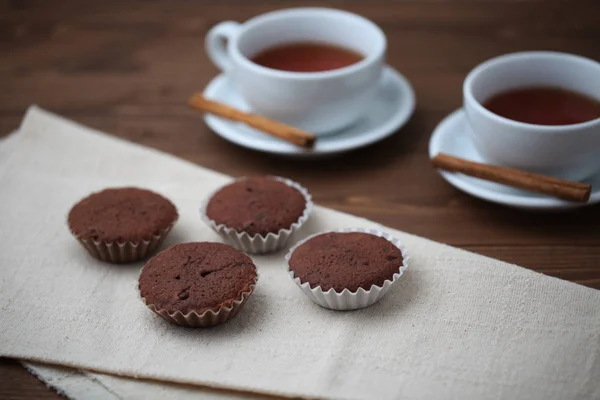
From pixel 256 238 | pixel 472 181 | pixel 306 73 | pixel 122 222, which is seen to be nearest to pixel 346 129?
pixel 306 73

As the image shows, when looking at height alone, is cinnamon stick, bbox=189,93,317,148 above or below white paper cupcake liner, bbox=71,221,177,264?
above

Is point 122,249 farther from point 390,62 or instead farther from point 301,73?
point 390,62

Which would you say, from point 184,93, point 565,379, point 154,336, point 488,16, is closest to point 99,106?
point 184,93

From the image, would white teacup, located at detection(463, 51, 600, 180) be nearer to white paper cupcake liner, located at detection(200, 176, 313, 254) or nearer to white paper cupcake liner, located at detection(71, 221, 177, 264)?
white paper cupcake liner, located at detection(200, 176, 313, 254)

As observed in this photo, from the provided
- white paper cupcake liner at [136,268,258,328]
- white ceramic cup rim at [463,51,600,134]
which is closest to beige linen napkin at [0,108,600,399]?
white paper cupcake liner at [136,268,258,328]

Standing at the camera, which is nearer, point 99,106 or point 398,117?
point 398,117

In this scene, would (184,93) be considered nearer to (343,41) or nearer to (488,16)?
(343,41)
